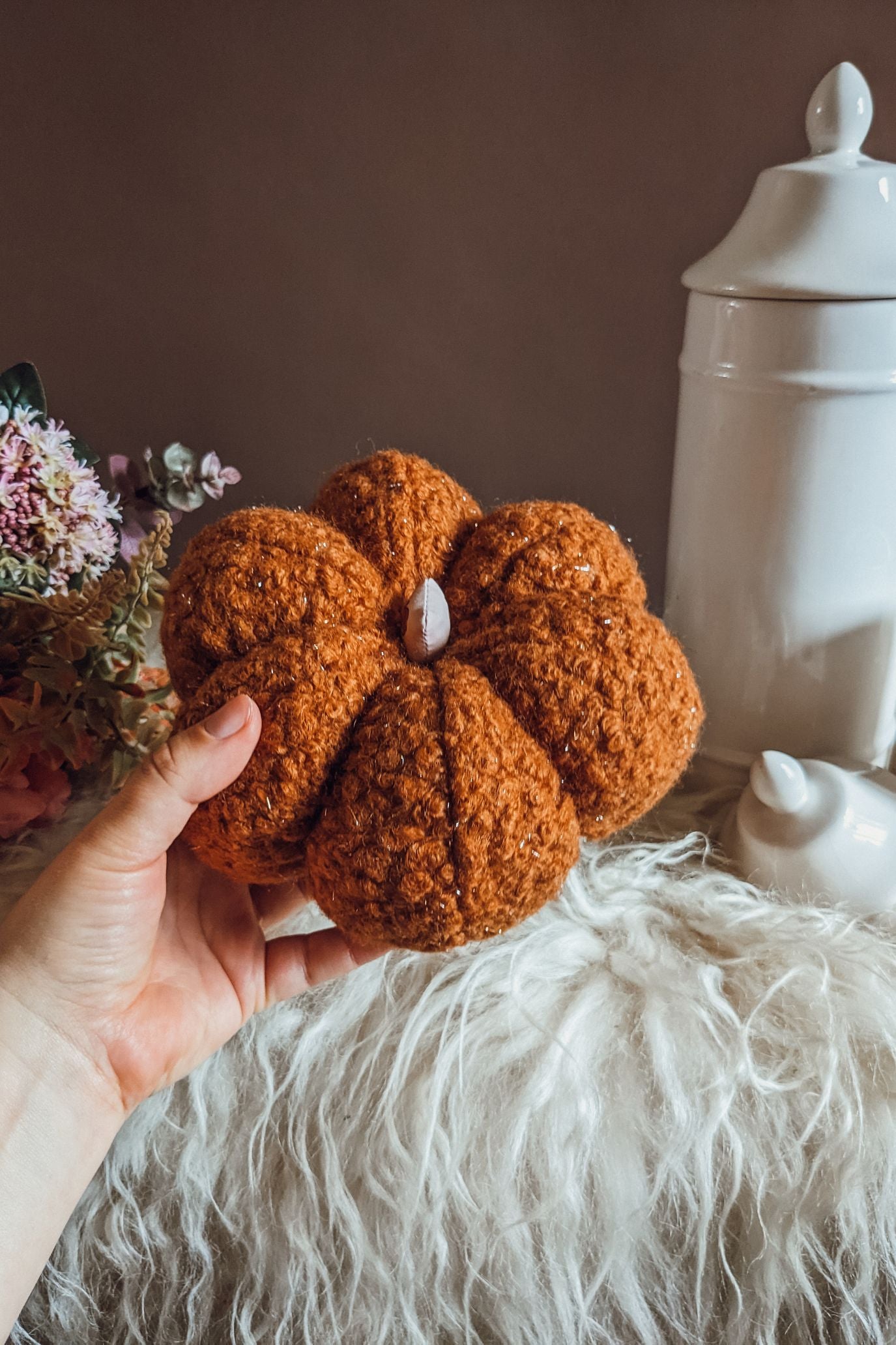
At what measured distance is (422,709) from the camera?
459 mm

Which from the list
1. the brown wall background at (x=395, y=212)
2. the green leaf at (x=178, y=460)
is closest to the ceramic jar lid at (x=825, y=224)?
the brown wall background at (x=395, y=212)

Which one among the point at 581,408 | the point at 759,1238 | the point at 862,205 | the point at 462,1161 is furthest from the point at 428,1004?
the point at 581,408

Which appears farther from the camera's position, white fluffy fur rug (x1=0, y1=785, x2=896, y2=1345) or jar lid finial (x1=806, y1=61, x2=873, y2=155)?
jar lid finial (x1=806, y1=61, x2=873, y2=155)

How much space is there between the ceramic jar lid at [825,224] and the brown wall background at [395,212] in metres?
0.28

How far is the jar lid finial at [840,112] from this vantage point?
72 cm

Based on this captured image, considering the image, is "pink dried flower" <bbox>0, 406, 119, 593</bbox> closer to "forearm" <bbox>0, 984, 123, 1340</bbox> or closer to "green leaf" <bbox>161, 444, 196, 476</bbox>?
"green leaf" <bbox>161, 444, 196, 476</bbox>

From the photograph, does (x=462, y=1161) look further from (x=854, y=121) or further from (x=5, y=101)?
(x=5, y=101)

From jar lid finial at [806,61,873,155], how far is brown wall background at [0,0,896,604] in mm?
271

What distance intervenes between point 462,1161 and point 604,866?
23 cm

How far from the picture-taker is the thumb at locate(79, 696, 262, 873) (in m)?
0.46

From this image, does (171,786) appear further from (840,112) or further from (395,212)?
(395,212)

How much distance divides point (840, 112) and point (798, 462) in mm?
241

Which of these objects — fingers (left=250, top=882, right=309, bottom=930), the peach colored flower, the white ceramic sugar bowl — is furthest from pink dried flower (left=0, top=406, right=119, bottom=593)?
the white ceramic sugar bowl

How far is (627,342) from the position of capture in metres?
1.12
